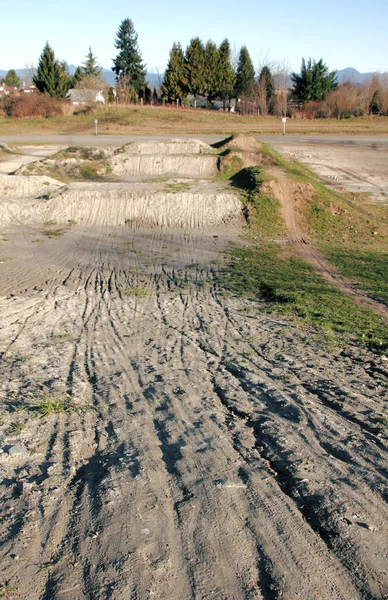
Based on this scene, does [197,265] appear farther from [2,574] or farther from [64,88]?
[64,88]

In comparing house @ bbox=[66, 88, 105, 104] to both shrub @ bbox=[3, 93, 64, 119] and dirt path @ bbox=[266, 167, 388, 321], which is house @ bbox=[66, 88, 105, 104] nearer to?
shrub @ bbox=[3, 93, 64, 119]

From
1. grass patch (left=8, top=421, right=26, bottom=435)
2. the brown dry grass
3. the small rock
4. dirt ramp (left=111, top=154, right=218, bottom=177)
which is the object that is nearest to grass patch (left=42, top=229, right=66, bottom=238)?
dirt ramp (left=111, top=154, right=218, bottom=177)

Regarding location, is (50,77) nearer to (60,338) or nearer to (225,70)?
(225,70)

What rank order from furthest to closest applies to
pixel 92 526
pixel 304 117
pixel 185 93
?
1. pixel 185 93
2. pixel 304 117
3. pixel 92 526

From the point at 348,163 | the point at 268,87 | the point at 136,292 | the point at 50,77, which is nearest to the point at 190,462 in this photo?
the point at 136,292

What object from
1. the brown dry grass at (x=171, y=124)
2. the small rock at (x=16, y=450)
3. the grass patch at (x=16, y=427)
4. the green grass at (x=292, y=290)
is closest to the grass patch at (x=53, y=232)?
the green grass at (x=292, y=290)

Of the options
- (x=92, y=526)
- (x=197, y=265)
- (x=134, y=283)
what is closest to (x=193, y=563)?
(x=92, y=526)
